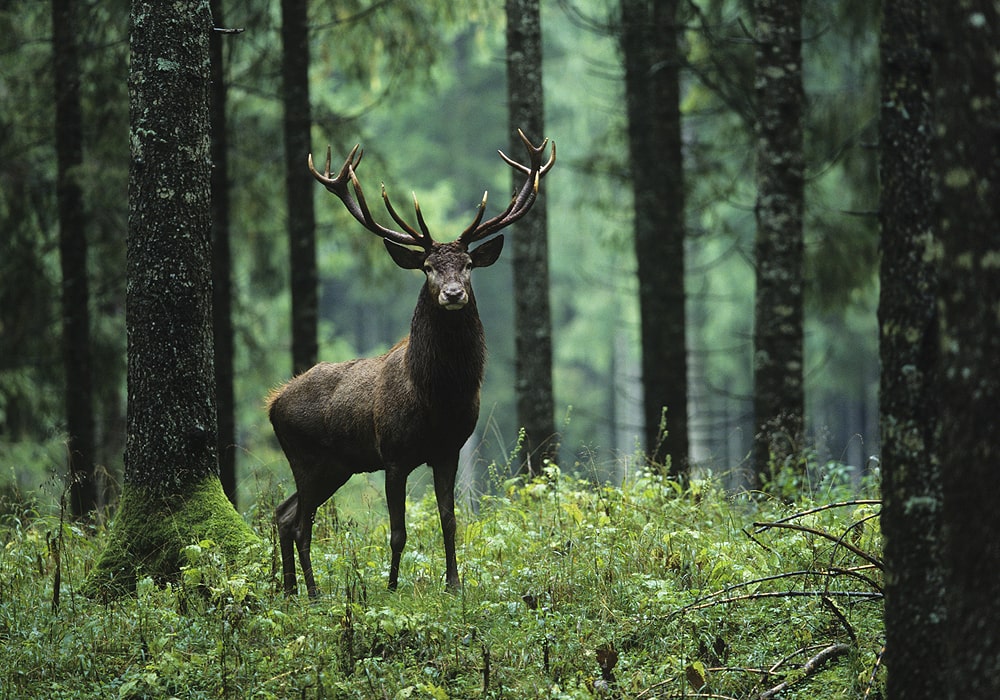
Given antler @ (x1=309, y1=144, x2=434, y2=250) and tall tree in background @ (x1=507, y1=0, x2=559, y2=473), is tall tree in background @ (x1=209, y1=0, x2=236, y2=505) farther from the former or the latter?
antler @ (x1=309, y1=144, x2=434, y2=250)

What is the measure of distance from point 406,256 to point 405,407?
95 centimetres

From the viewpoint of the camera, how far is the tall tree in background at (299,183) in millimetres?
11648

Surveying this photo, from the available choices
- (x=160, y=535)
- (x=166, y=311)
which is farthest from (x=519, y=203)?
(x=160, y=535)

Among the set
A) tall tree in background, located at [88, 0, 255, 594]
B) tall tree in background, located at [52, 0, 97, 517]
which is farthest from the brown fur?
tall tree in background, located at [52, 0, 97, 517]

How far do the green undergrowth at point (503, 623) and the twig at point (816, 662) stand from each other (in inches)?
0.5

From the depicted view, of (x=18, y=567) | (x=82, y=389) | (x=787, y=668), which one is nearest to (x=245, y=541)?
(x=18, y=567)

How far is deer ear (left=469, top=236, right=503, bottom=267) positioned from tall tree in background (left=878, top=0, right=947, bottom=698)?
296 cm

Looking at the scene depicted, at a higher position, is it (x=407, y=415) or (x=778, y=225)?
(x=778, y=225)

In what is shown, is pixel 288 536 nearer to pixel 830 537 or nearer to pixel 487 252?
pixel 487 252

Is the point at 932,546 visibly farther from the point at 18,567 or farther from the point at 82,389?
the point at 82,389

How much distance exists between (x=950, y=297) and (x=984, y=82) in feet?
2.31

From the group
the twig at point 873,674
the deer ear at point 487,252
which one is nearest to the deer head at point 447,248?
the deer ear at point 487,252

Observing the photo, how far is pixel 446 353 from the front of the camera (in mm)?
6430

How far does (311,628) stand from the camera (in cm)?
531
